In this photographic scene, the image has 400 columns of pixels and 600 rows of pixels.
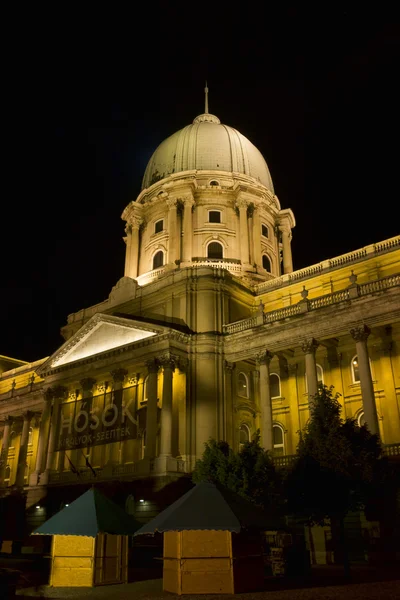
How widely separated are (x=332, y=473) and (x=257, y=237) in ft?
114

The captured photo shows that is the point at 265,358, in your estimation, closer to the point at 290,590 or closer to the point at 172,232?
the point at 172,232

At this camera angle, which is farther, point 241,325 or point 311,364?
point 241,325

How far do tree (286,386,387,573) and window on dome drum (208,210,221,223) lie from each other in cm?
3399

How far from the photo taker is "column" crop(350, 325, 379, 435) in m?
29.3

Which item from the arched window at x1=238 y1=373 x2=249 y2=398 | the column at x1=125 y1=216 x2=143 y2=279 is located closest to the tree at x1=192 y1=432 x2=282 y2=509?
the arched window at x1=238 y1=373 x2=249 y2=398

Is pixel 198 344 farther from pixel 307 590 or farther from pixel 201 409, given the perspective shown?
pixel 307 590

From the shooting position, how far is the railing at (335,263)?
37750mm

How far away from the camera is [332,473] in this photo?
1964cm

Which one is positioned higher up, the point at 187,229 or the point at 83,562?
the point at 187,229

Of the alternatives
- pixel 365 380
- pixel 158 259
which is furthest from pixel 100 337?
pixel 365 380

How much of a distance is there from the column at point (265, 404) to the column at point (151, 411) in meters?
6.89

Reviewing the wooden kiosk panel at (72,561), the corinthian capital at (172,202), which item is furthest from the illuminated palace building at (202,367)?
the wooden kiosk panel at (72,561)

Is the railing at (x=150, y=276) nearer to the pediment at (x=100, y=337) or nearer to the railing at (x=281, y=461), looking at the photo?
the pediment at (x=100, y=337)

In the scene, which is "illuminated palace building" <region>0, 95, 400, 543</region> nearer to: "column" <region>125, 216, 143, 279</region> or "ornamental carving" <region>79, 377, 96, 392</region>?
"ornamental carving" <region>79, 377, 96, 392</region>
